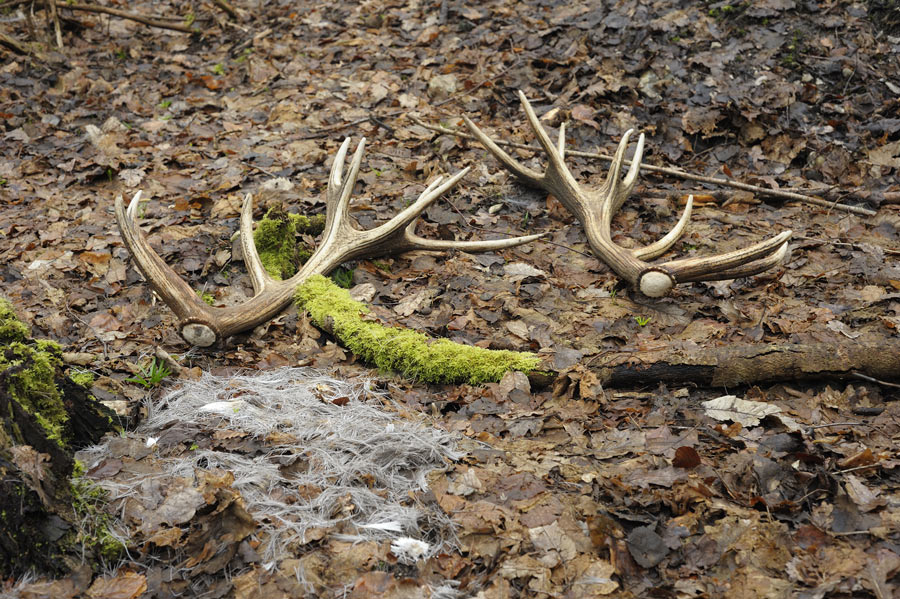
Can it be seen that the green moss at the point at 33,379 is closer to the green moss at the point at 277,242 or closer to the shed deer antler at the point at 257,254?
the shed deer antler at the point at 257,254

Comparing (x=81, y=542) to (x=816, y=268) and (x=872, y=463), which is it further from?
(x=816, y=268)

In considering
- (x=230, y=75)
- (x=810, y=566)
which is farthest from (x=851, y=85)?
(x=230, y=75)

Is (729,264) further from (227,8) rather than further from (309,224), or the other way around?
(227,8)

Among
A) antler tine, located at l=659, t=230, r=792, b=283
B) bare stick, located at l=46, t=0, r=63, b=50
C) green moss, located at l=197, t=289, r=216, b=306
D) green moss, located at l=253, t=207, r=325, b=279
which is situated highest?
bare stick, located at l=46, t=0, r=63, b=50

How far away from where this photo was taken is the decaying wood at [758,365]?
3559 millimetres

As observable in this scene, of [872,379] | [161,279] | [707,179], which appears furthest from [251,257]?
[707,179]

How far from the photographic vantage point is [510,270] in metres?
5.00

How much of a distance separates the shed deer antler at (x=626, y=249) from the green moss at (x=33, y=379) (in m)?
3.35

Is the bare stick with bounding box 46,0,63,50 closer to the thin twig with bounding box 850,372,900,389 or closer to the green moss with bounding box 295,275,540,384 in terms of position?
the green moss with bounding box 295,275,540,384

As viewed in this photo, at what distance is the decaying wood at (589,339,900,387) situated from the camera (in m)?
3.56

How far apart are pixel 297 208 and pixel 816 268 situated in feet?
12.8

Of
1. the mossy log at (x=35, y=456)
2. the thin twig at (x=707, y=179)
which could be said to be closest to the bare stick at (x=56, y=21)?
the thin twig at (x=707, y=179)

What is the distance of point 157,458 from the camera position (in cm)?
298

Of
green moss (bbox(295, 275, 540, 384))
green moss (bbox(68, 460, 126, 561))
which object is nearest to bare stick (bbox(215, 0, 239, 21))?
green moss (bbox(295, 275, 540, 384))
